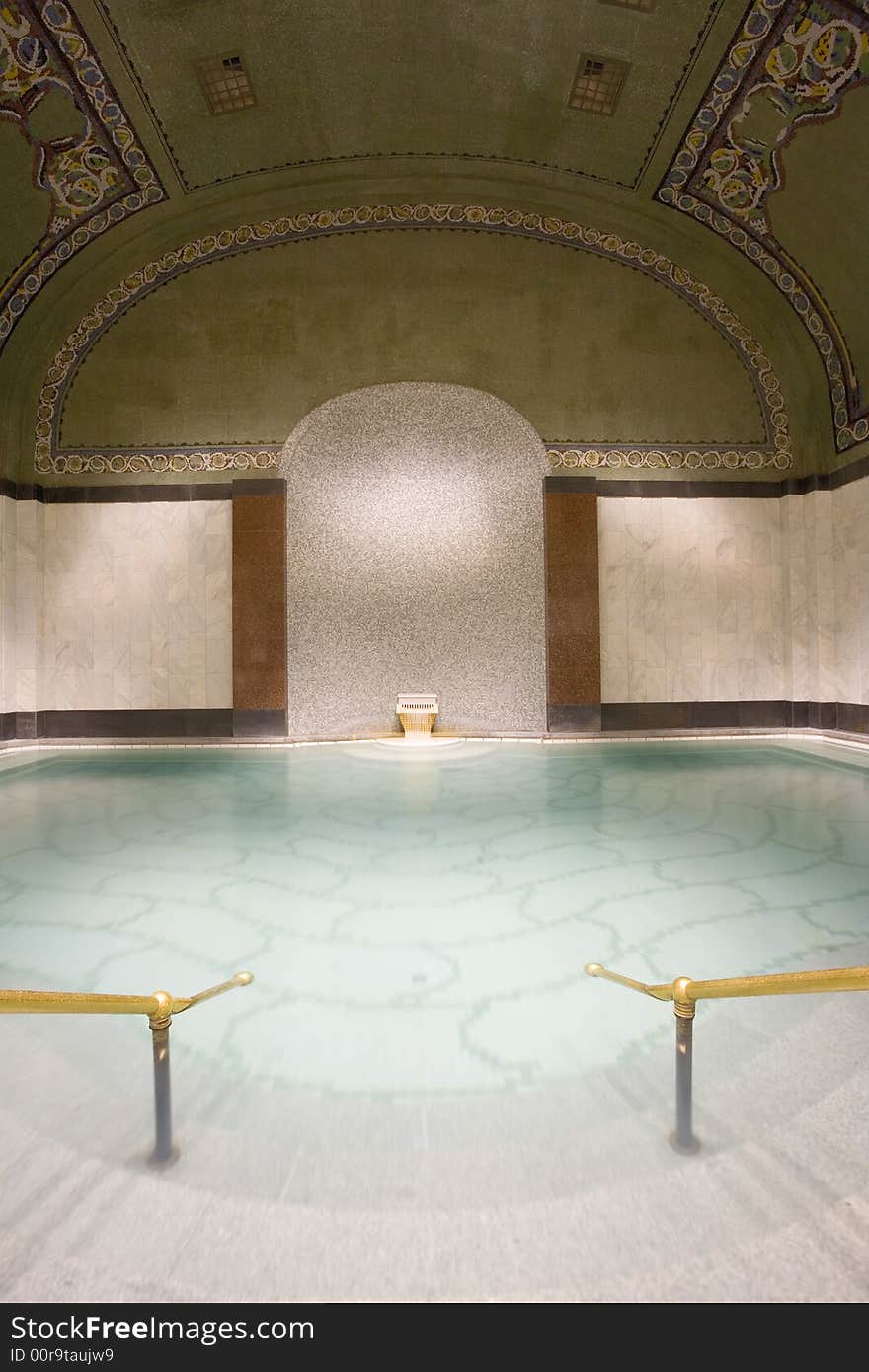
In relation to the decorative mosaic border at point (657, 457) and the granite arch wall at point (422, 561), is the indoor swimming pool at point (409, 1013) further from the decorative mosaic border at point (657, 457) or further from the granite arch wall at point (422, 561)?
the decorative mosaic border at point (657, 457)

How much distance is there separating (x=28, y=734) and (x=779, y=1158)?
8.18 m

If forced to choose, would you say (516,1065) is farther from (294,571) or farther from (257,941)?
(294,571)

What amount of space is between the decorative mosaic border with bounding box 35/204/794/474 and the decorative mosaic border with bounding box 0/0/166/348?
0.59m

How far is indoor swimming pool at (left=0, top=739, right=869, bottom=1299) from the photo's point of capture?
1088 mm

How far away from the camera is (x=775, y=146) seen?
5.80 meters

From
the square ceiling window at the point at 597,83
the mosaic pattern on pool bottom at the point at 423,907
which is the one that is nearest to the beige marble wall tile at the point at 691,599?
the mosaic pattern on pool bottom at the point at 423,907

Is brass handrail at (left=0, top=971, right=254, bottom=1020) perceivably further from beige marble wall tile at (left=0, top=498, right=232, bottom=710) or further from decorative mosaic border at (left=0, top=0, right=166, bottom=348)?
decorative mosaic border at (left=0, top=0, right=166, bottom=348)

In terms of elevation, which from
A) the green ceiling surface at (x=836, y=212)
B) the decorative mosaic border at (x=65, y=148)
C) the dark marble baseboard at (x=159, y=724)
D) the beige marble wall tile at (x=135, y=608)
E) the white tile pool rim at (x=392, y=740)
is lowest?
the white tile pool rim at (x=392, y=740)

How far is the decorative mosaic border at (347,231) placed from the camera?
7.24 m

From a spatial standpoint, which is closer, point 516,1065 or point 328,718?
point 516,1065

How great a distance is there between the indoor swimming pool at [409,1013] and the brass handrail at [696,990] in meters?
0.07

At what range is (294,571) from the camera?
296 inches

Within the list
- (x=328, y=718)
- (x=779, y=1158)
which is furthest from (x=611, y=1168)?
(x=328, y=718)

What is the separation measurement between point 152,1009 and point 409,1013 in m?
0.81
